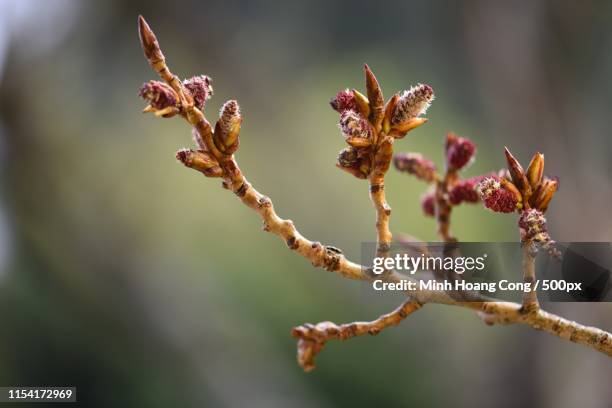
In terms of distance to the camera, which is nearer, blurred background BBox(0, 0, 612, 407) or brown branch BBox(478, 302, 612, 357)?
brown branch BBox(478, 302, 612, 357)

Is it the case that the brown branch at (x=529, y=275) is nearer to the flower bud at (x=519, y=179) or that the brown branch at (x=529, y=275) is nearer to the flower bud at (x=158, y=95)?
the flower bud at (x=519, y=179)

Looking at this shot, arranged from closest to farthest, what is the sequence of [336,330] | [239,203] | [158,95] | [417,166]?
[158,95] < [336,330] < [417,166] < [239,203]

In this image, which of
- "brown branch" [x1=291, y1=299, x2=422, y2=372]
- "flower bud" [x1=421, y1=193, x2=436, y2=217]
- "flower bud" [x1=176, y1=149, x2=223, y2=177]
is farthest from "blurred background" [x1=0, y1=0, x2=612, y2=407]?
"flower bud" [x1=176, y1=149, x2=223, y2=177]

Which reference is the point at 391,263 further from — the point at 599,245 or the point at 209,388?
the point at 209,388

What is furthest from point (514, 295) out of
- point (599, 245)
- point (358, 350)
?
point (358, 350)

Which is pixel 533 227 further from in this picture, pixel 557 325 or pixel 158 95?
pixel 158 95

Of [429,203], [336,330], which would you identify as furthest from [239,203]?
[336,330]

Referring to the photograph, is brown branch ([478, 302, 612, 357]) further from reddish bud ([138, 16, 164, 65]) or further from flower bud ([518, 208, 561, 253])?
reddish bud ([138, 16, 164, 65])
